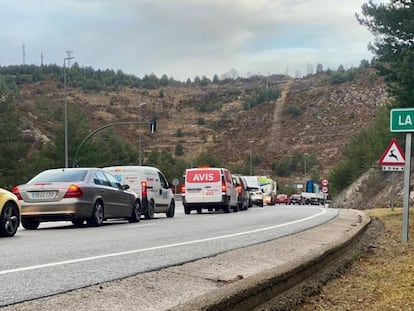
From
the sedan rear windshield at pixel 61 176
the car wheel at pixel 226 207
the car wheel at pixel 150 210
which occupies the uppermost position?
the sedan rear windshield at pixel 61 176

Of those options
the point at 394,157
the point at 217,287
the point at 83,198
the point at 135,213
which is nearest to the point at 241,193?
the point at 135,213

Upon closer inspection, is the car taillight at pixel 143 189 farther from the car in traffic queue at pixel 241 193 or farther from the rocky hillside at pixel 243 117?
the rocky hillside at pixel 243 117

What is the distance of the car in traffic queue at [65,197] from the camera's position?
1580 cm

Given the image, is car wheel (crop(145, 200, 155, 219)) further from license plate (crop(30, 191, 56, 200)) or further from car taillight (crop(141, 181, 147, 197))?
license plate (crop(30, 191, 56, 200))

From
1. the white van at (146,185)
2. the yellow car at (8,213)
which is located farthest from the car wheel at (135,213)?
the yellow car at (8,213)

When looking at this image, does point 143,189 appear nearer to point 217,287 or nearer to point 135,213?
point 135,213

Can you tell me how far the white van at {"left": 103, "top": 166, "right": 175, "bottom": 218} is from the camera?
71.4 feet

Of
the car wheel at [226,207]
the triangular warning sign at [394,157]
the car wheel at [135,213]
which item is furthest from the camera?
the car wheel at [226,207]

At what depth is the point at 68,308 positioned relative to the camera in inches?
212

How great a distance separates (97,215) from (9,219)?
13.2 feet

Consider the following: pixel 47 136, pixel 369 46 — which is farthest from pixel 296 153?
pixel 369 46

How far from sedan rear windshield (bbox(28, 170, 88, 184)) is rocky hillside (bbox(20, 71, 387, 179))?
86270mm

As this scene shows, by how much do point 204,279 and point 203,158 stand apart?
85.5 meters

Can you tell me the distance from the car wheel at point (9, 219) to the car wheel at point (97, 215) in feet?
11.4
